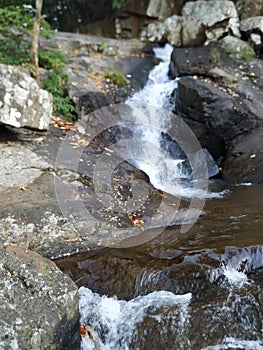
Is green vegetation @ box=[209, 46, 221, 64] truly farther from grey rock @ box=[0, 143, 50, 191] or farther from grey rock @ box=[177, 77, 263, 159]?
grey rock @ box=[0, 143, 50, 191]

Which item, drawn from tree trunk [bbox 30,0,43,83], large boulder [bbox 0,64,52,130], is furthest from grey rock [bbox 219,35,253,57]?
large boulder [bbox 0,64,52,130]

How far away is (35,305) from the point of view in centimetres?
264

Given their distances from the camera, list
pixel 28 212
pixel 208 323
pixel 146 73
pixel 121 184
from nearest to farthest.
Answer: pixel 208 323 < pixel 28 212 < pixel 121 184 < pixel 146 73

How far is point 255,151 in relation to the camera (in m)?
7.66

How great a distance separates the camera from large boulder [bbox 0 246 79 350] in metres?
2.46

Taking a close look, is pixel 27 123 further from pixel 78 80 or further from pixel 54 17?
pixel 54 17

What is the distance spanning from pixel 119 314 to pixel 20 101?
401 cm

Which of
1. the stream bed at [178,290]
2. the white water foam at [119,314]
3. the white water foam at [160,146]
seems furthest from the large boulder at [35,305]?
the white water foam at [160,146]

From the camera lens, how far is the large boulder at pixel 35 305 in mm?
2463

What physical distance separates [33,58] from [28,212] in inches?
197

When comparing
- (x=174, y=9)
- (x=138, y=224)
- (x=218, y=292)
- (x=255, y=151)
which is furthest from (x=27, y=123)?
(x=174, y=9)

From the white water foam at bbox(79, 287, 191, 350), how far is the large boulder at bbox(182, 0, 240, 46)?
10.3m

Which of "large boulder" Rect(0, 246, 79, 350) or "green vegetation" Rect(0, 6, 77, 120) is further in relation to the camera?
"green vegetation" Rect(0, 6, 77, 120)

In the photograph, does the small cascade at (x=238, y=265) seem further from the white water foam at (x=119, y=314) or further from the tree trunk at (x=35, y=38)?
the tree trunk at (x=35, y=38)
